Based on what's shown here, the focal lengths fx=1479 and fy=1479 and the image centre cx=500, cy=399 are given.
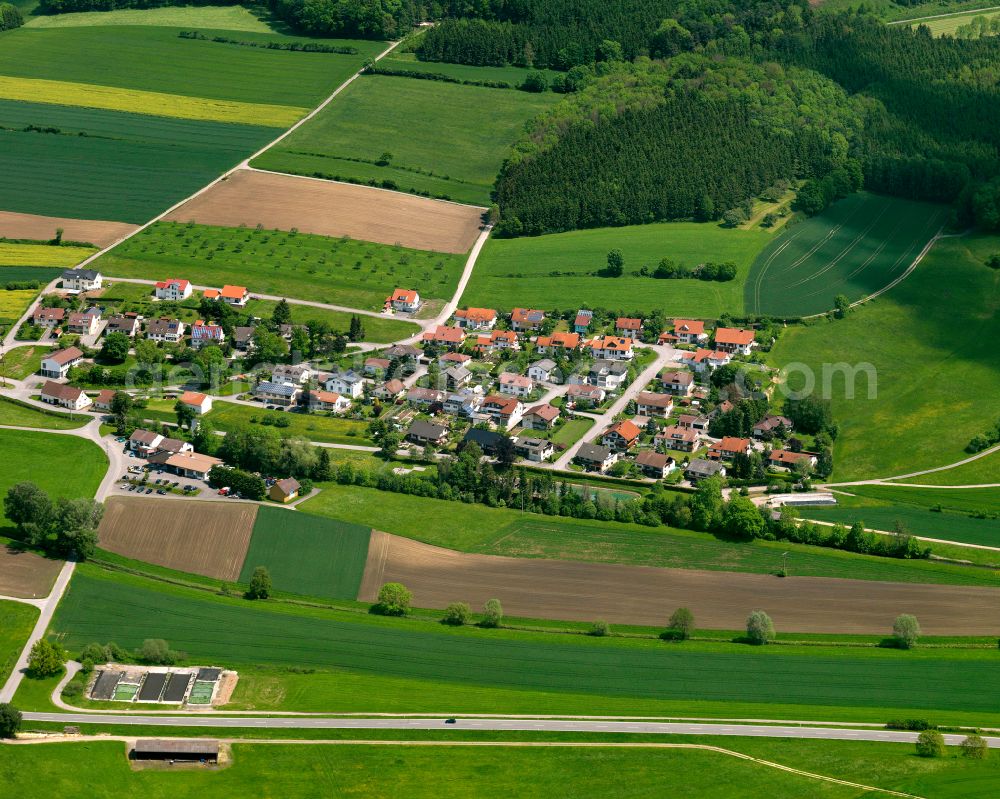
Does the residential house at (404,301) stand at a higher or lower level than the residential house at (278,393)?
higher

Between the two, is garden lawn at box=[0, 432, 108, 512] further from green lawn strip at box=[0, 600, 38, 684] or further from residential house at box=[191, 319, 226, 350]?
residential house at box=[191, 319, 226, 350]

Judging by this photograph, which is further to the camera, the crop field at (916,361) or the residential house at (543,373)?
the residential house at (543,373)

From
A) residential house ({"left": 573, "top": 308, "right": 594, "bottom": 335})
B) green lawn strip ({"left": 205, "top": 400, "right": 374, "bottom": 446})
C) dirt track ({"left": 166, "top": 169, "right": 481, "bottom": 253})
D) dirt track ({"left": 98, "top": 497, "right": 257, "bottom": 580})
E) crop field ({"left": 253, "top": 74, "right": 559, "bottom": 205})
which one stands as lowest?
green lawn strip ({"left": 205, "top": 400, "right": 374, "bottom": 446})

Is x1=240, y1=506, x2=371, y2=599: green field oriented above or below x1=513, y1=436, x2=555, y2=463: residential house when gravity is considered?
below

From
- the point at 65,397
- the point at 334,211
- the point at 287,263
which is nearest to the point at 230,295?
the point at 287,263

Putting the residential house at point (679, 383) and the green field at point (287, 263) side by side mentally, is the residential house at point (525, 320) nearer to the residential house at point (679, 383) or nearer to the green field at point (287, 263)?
the green field at point (287, 263)

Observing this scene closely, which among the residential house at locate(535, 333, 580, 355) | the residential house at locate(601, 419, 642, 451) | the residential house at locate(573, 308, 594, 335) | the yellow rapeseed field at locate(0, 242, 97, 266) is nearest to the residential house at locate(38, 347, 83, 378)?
the yellow rapeseed field at locate(0, 242, 97, 266)

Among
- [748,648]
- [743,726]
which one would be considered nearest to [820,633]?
[748,648]

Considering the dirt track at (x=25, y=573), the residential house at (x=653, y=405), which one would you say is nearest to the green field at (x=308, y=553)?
the dirt track at (x=25, y=573)
